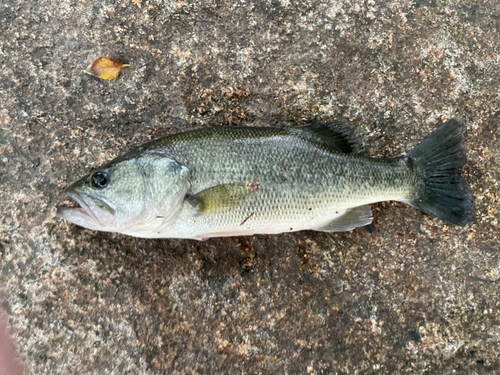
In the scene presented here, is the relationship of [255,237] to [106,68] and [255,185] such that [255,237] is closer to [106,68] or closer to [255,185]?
[255,185]

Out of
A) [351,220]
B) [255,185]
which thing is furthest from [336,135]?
[255,185]

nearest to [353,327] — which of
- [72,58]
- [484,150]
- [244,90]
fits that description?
[484,150]


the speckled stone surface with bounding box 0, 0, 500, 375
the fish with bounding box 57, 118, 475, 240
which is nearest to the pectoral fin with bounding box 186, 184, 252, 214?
the fish with bounding box 57, 118, 475, 240

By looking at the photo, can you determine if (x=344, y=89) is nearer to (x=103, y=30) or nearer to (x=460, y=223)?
(x=460, y=223)

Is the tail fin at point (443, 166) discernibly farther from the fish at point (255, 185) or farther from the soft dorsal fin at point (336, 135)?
the soft dorsal fin at point (336, 135)

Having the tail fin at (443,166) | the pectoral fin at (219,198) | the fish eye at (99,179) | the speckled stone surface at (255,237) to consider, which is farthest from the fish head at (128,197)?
the tail fin at (443,166)
